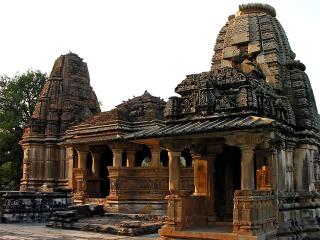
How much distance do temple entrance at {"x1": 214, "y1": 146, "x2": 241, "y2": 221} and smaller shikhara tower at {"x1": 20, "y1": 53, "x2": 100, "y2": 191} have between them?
49.9ft

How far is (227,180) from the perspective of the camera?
1155 centimetres

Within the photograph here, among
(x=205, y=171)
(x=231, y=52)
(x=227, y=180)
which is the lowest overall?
(x=227, y=180)

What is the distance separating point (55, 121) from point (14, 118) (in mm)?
8938

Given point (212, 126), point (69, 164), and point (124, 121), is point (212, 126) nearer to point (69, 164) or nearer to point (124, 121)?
point (124, 121)

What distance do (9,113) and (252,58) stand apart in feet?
84.5

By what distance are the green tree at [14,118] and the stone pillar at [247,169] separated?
27.4 metres

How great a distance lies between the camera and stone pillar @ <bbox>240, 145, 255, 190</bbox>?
9055 mm

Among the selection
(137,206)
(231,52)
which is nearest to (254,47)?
(231,52)

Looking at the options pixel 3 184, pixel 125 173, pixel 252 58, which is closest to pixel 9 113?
pixel 3 184

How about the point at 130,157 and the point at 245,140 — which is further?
the point at 130,157

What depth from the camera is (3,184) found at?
36.0m

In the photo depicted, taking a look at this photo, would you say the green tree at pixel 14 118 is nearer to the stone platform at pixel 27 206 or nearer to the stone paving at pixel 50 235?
the stone platform at pixel 27 206

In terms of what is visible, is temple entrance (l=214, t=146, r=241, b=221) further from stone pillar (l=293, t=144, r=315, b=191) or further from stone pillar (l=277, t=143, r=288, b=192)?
stone pillar (l=293, t=144, r=315, b=191)

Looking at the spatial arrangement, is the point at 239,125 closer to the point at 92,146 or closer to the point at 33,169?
the point at 92,146
